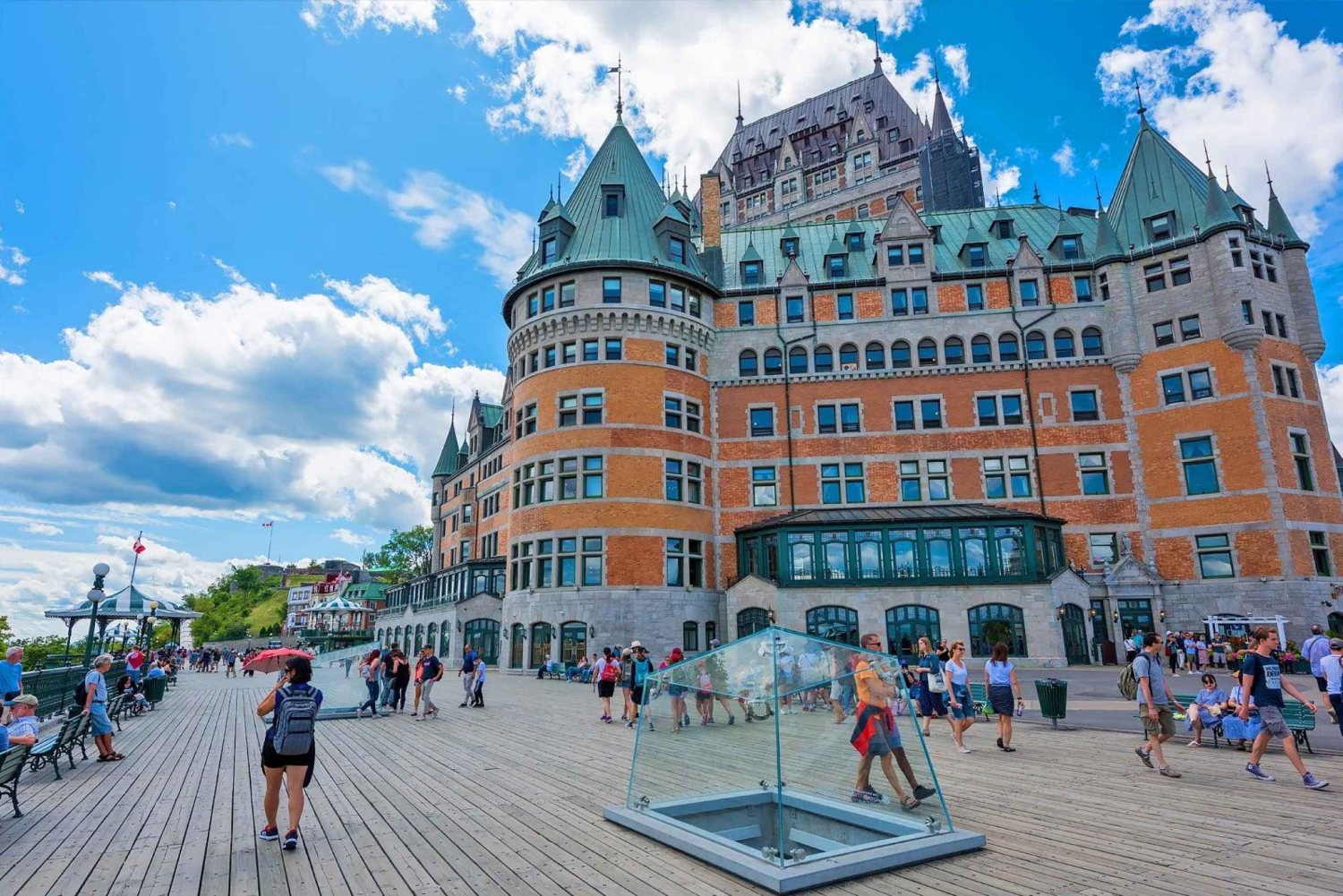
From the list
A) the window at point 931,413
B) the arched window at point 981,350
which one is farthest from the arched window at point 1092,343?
the window at point 931,413

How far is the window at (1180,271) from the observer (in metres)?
37.2

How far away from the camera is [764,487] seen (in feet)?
130

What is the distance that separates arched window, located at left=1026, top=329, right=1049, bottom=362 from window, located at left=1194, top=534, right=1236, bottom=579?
1117 centimetres

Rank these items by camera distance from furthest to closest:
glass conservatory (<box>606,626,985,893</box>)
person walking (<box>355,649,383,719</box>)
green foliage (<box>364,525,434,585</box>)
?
green foliage (<box>364,525,434,585</box>), person walking (<box>355,649,383,719</box>), glass conservatory (<box>606,626,985,893</box>)

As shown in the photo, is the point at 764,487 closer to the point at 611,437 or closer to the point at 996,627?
the point at 611,437

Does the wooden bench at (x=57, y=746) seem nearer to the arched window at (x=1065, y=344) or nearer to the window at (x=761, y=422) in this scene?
the window at (x=761, y=422)

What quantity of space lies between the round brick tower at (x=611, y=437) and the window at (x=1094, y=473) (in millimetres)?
18687

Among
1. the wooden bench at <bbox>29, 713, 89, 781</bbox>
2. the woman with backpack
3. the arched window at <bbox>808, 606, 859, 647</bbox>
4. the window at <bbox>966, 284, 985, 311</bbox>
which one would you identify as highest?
the window at <bbox>966, 284, 985, 311</bbox>

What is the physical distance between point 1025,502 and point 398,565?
8036cm

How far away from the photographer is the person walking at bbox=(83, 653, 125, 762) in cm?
1253

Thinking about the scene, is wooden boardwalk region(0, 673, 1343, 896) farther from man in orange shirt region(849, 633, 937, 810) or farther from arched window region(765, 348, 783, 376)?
arched window region(765, 348, 783, 376)

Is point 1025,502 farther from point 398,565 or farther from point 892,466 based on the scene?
point 398,565

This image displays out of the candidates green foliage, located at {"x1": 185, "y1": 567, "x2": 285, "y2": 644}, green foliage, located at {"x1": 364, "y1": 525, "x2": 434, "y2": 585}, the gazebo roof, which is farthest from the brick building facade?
green foliage, located at {"x1": 185, "y1": 567, "x2": 285, "y2": 644}

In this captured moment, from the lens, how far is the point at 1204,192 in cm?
3859
